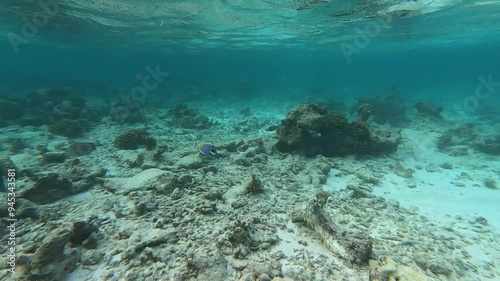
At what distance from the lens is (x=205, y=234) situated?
15.8ft

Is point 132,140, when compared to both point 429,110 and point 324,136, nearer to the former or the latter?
point 324,136

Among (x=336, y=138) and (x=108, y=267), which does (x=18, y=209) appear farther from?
(x=336, y=138)

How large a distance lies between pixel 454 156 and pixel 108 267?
13831mm

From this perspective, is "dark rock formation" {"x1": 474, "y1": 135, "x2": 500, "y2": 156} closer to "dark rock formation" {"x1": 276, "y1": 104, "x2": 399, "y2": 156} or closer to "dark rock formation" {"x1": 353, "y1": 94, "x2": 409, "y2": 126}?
"dark rock formation" {"x1": 353, "y1": 94, "x2": 409, "y2": 126}

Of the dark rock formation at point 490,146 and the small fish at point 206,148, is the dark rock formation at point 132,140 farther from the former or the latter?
the dark rock formation at point 490,146

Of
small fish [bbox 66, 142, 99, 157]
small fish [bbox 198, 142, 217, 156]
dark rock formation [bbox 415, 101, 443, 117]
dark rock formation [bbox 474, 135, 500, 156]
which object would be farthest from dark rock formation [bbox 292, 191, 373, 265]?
dark rock formation [bbox 415, 101, 443, 117]

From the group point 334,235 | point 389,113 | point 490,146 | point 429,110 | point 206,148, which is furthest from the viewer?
point 389,113

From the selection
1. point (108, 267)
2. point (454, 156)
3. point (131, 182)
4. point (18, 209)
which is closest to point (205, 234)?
point (108, 267)

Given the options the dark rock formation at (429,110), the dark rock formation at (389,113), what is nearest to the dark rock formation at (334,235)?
the dark rock formation at (389,113)

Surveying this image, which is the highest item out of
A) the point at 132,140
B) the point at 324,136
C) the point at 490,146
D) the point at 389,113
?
the point at 132,140

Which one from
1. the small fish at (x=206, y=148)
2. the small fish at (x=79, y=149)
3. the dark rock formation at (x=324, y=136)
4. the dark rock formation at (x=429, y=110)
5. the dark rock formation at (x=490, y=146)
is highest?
the small fish at (x=206, y=148)

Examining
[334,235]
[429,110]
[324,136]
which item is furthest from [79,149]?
[429,110]

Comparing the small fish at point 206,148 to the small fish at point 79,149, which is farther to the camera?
the small fish at point 79,149

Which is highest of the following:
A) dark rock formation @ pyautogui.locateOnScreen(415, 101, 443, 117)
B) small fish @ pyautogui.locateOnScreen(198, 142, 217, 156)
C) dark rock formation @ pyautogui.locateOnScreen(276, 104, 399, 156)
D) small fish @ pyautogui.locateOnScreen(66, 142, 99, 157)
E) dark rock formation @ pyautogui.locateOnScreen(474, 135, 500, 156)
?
small fish @ pyautogui.locateOnScreen(198, 142, 217, 156)
